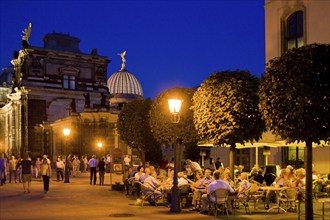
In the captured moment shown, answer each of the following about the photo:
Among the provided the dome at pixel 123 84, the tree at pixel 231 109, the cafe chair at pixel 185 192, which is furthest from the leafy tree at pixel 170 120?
the dome at pixel 123 84

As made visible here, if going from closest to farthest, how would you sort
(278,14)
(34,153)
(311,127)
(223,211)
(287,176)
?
(311,127) < (223,211) < (287,176) < (278,14) < (34,153)

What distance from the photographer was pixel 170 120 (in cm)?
2270

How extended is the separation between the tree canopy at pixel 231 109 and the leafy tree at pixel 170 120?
3.73 meters

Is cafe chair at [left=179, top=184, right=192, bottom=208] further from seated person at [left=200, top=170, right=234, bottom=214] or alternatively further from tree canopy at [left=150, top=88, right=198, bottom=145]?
tree canopy at [left=150, top=88, right=198, bottom=145]

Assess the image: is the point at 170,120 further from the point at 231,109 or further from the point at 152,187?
the point at 231,109

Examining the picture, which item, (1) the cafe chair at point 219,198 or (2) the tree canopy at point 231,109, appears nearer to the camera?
(1) the cafe chair at point 219,198

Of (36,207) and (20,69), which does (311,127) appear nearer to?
(36,207)

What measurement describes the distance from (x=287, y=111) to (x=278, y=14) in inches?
738

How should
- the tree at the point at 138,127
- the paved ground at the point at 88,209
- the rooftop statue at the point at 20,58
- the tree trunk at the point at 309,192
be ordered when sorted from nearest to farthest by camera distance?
the tree trunk at the point at 309,192 < the paved ground at the point at 88,209 < the tree at the point at 138,127 < the rooftop statue at the point at 20,58

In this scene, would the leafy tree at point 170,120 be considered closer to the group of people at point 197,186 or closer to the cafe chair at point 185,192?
the group of people at point 197,186

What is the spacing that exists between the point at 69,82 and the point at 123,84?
3148 centimetres

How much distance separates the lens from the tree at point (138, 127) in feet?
91.0

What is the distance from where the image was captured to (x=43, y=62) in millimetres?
74562

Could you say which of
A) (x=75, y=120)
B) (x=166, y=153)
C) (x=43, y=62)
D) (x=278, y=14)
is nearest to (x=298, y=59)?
(x=278, y=14)
